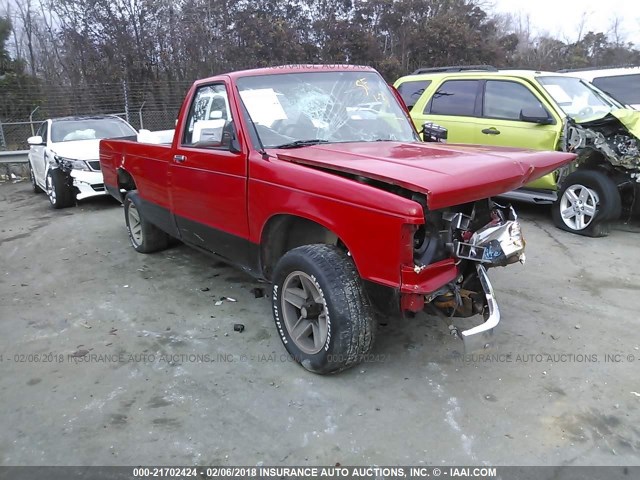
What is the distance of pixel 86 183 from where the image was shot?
8711mm

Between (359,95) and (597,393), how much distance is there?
9.39ft

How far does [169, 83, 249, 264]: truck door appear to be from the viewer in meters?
3.95

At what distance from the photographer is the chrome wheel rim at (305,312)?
3331 mm

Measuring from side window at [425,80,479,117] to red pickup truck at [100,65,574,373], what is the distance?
10.9ft

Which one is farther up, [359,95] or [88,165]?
[359,95]

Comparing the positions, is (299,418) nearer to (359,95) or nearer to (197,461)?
(197,461)

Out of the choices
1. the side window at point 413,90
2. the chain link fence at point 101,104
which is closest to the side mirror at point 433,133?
the side window at point 413,90

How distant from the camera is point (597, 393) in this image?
3.18 m

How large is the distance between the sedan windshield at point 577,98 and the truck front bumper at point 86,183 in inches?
279

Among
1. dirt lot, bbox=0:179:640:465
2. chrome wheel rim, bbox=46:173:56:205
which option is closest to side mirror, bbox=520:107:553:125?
dirt lot, bbox=0:179:640:465

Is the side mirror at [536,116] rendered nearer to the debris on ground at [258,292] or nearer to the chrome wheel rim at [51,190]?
the debris on ground at [258,292]

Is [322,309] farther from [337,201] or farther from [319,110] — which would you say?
[319,110]

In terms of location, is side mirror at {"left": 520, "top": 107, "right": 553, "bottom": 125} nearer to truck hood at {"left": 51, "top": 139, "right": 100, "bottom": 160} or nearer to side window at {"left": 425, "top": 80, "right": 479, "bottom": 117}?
side window at {"left": 425, "top": 80, "right": 479, "bottom": 117}

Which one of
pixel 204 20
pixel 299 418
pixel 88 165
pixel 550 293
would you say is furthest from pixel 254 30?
pixel 299 418
